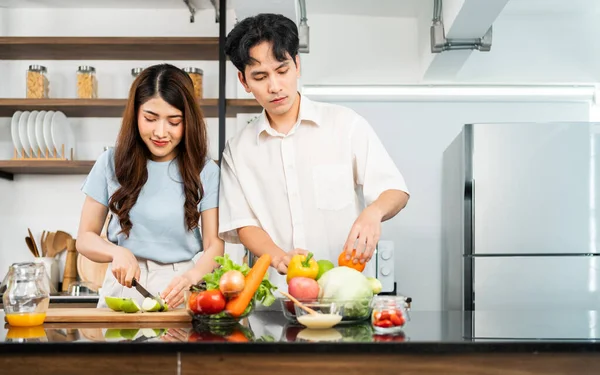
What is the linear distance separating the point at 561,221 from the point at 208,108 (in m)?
2.03

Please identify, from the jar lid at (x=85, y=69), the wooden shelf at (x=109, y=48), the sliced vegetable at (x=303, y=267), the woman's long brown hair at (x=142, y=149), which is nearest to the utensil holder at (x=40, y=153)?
the jar lid at (x=85, y=69)

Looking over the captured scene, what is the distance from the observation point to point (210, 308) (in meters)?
1.47

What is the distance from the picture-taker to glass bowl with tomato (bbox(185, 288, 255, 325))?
4.81ft

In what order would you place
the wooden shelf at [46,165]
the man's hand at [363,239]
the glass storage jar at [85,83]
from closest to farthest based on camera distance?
1. the man's hand at [363,239]
2. the wooden shelf at [46,165]
3. the glass storage jar at [85,83]

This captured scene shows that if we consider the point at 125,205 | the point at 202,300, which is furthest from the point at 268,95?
the point at 202,300

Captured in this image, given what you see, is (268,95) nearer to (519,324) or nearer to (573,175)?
(519,324)

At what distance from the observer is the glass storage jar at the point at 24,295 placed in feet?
5.10

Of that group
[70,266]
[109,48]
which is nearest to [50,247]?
[70,266]

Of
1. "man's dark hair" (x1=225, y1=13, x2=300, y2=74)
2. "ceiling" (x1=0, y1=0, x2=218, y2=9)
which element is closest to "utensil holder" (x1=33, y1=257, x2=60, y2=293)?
"ceiling" (x1=0, y1=0, x2=218, y2=9)

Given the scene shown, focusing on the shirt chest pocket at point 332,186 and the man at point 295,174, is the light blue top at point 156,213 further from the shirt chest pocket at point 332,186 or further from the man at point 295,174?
the shirt chest pocket at point 332,186

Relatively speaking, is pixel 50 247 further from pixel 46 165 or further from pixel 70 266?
pixel 46 165

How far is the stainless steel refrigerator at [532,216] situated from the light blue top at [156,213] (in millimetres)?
1885

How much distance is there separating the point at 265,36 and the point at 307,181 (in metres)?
0.47

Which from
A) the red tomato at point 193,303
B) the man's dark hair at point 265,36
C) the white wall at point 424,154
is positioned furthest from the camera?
the white wall at point 424,154
